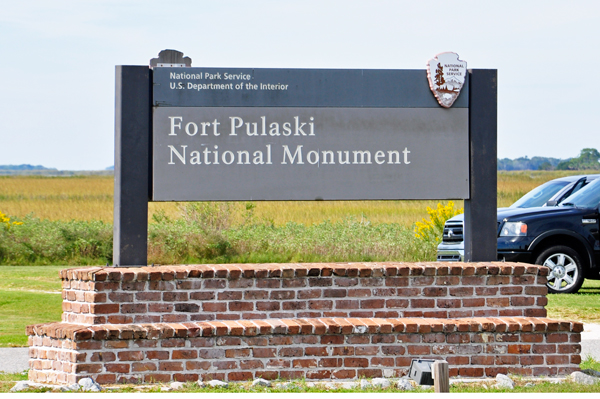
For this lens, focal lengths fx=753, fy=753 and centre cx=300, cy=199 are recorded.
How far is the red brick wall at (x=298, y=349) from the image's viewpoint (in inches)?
239

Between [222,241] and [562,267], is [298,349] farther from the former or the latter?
[222,241]

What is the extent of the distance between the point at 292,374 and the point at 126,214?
6.54 feet

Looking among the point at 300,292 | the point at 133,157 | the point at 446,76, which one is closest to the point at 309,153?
the point at 300,292

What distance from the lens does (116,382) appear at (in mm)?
6047

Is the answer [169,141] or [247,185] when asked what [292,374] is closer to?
Result: [247,185]

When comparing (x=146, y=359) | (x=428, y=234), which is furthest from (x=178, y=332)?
(x=428, y=234)

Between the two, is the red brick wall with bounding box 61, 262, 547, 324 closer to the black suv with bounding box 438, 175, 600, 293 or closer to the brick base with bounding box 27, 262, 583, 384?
the brick base with bounding box 27, 262, 583, 384

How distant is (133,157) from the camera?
21.8 ft

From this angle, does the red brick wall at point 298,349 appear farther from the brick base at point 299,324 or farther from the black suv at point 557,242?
the black suv at point 557,242

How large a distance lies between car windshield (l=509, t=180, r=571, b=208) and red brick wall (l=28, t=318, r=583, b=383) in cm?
744

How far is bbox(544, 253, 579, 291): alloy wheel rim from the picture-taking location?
12367 mm

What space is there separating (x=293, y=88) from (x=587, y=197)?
788cm

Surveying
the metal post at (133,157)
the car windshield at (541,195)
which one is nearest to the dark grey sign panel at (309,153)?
the metal post at (133,157)

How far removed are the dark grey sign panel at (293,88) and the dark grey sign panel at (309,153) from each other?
0.21ft
